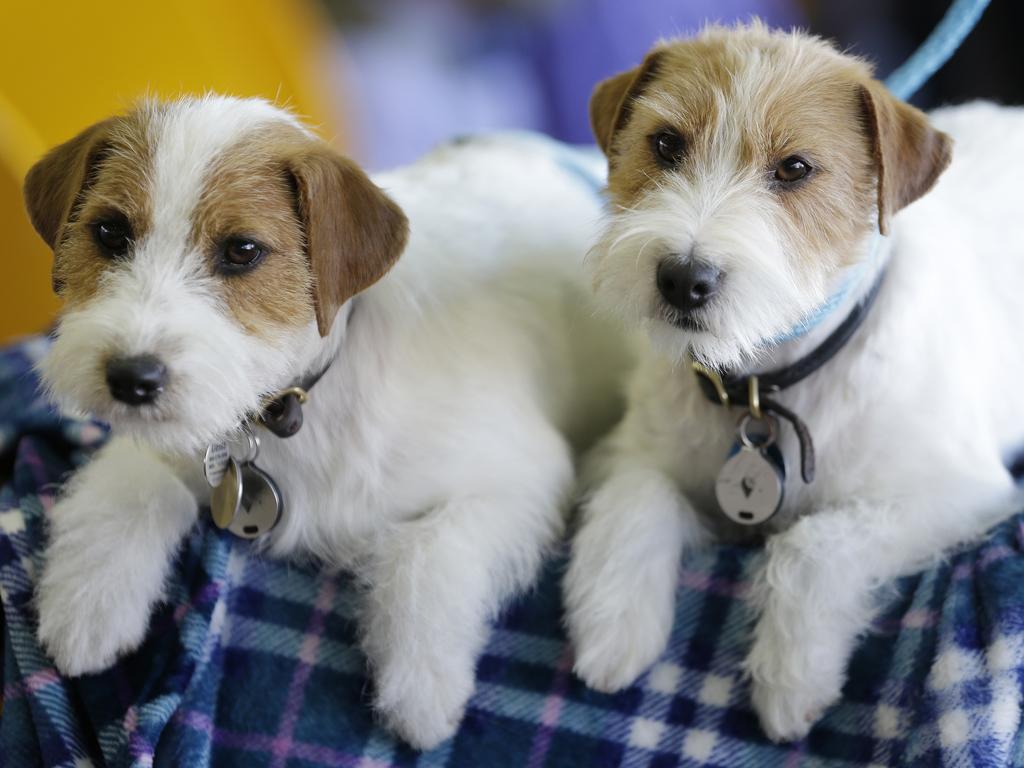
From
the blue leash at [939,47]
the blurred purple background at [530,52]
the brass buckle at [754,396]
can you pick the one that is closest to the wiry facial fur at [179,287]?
the brass buckle at [754,396]

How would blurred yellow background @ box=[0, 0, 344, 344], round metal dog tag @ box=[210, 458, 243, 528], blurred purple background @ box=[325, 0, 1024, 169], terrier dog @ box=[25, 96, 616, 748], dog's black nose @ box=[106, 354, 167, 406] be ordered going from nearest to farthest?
dog's black nose @ box=[106, 354, 167, 406]
terrier dog @ box=[25, 96, 616, 748]
round metal dog tag @ box=[210, 458, 243, 528]
blurred yellow background @ box=[0, 0, 344, 344]
blurred purple background @ box=[325, 0, 1024, 169]

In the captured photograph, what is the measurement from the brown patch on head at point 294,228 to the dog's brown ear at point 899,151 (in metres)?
0.77

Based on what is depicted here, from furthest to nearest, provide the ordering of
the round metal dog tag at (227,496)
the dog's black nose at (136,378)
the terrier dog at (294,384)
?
the round metal dog tag at (227,496) < the terrier dog at (294,384) < the dog's black nose at (136,378)

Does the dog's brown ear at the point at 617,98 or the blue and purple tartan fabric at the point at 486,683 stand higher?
the dog's brown ear at the point at 617,98

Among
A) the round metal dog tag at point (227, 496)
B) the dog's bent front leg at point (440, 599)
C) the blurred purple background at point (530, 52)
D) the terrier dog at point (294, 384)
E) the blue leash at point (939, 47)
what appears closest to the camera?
the terrier dog at point (294, 384)

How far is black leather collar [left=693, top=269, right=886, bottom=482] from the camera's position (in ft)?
5.78

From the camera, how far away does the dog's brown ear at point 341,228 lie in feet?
5.25

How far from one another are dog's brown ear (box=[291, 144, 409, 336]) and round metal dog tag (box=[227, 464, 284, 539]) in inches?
13.3

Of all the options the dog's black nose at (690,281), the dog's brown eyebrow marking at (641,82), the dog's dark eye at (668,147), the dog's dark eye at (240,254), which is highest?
the dog's brown eyebrow marking at (641,82)

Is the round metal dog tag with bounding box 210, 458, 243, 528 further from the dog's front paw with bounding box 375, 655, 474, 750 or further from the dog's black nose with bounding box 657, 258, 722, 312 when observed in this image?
the dog's black nose with bounding box 657, 258, 722, 312

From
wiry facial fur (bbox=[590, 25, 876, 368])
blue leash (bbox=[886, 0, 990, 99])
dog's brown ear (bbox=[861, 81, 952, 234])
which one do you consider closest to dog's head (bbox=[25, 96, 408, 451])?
wiry facial fur (bbox=[590, 25, 876, 368])

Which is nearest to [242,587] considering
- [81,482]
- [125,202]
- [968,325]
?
[81,482]

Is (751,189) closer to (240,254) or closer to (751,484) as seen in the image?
(751,484)

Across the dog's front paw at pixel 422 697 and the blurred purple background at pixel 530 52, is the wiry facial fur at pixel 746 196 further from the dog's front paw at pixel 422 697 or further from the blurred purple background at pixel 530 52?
the blurred purple background at pixel 530 52
